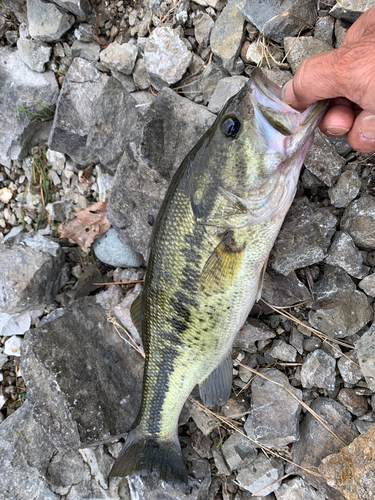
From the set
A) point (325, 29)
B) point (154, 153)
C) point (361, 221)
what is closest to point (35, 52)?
point (154, 153)

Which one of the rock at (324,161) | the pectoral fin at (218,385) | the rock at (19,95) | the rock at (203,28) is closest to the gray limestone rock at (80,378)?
the pectoral fin at (218,385)

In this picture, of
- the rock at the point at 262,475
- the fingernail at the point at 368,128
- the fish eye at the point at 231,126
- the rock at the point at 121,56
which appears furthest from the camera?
the rock at the point at 121,56

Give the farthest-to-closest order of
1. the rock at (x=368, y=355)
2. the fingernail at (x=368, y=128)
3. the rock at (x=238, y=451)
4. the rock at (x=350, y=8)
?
the rock at (x=238, y=451), the rock at (x=368, y=355), the rock at (x=350, y=8), the fingernail at (x=368, y=128)

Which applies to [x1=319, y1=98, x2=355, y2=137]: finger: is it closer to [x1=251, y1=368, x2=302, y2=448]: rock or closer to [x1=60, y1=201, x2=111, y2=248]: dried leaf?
[x1=251, y1=368, x2=302, y2=448]: rock

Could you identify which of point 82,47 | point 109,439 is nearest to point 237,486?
point 109,439

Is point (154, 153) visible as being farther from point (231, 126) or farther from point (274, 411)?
point (274, 411)

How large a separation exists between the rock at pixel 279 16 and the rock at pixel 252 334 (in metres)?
2.63

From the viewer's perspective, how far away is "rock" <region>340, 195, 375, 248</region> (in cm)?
276

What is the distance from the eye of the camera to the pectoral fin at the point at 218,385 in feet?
9.46

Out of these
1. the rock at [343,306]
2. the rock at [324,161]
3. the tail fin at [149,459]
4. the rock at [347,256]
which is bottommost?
the tail fin at [149,459]

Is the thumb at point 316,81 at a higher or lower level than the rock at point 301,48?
lower

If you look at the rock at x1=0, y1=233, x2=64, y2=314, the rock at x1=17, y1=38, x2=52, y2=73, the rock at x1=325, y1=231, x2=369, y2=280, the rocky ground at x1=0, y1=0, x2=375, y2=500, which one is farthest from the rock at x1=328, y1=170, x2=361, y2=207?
the rock at x1=17, y1=38, x2=52, y2=73

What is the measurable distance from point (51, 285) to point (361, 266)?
3.34 metres

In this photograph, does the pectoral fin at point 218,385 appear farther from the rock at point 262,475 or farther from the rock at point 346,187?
the rock at point 346,187
